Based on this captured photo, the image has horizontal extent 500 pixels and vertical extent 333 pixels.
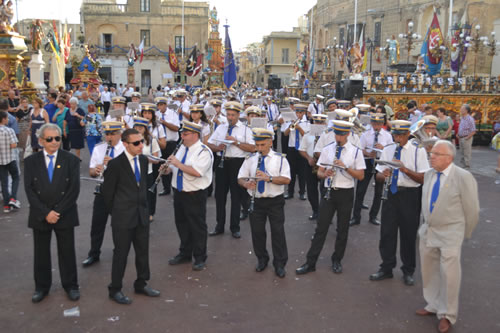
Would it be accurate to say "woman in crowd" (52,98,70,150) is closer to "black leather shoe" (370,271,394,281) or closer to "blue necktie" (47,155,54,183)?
"blue necktie" (47,155,54,183)

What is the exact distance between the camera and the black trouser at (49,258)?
17.8 ft

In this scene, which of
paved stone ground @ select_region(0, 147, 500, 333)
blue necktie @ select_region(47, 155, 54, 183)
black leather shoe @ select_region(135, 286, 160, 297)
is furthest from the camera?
black leather shoe @ select_region(135, 286, 160, 297)

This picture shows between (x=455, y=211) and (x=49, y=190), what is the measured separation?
433 cm

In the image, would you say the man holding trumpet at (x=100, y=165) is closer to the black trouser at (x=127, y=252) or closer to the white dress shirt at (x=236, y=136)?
the black trouser at (x=127, y=252)

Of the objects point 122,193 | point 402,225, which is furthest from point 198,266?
point 402,225

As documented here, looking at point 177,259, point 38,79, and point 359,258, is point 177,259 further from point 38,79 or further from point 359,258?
point 38,79

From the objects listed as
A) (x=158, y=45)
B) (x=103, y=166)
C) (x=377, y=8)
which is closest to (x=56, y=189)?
(x=103, y=166)

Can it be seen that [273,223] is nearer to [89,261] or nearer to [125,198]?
[125,198]

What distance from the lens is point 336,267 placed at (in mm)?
6496

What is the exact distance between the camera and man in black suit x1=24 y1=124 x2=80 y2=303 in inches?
208

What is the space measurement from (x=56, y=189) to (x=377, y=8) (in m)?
48.0

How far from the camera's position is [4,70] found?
15.5m

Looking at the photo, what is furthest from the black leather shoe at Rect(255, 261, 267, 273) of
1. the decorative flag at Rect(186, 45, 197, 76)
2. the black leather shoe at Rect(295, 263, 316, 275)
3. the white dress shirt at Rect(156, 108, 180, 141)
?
the decorative flag at Rect(186, 45, 197, 76)

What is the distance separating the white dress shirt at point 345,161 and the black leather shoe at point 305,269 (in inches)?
44.1
